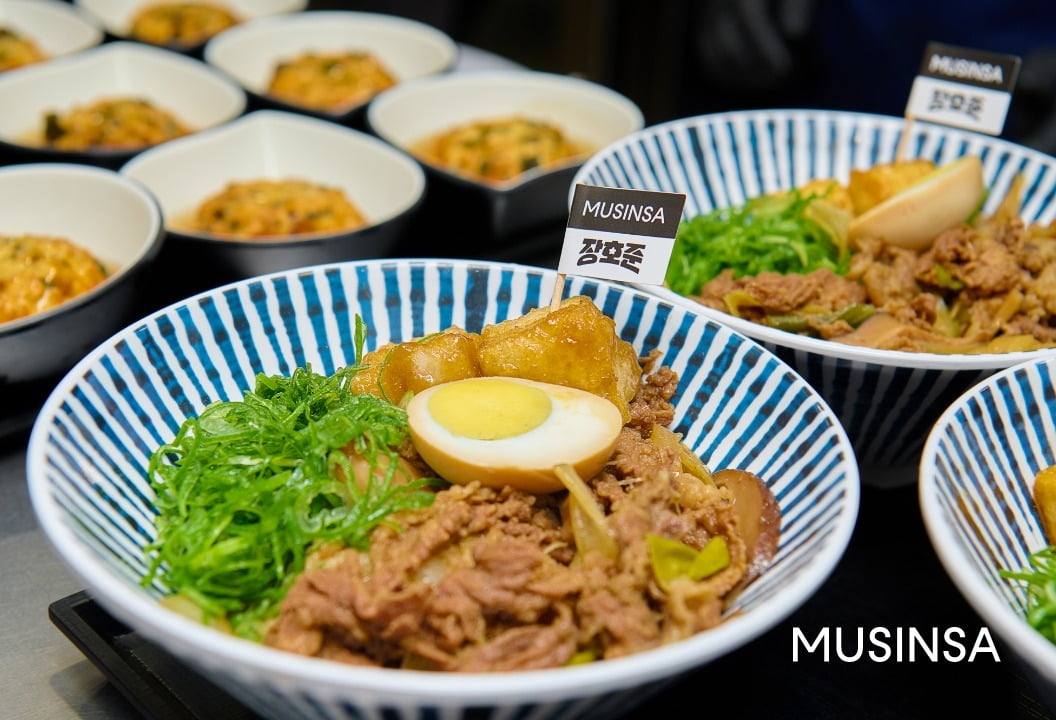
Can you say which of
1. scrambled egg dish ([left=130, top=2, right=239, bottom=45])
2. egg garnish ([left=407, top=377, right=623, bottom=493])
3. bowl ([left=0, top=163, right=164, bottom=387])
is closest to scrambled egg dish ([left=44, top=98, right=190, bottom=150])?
bowl ([left=0, top=163, right=164, bottom=387])

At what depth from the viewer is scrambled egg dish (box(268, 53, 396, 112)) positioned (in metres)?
4.60

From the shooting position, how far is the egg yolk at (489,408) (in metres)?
1.93

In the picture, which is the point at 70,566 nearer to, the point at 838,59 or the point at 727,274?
the point at 727,274

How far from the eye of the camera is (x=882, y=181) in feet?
10.0

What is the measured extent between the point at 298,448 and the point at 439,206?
1.88 metres

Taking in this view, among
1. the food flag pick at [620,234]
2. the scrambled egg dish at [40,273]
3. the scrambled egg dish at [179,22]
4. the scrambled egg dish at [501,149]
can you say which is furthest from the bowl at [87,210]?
the scrambled egg dish at [179,22]

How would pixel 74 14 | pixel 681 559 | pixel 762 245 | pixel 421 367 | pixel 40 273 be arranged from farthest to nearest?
pixel 74 14, pixel 762 245, pixel 40 273, pixel 421 367, pixel 681 559

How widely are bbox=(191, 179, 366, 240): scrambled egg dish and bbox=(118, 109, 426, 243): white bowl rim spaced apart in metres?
0.07

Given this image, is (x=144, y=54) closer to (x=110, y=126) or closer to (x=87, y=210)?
(x=110, y=126)

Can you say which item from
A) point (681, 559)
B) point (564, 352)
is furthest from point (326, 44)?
point (681, 559)

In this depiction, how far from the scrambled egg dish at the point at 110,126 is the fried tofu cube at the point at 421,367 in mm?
2397

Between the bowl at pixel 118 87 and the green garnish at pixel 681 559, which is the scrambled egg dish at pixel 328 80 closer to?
the bowl at pixel 118 87

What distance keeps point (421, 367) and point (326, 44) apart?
3.68 meters

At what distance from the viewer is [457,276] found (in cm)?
255
